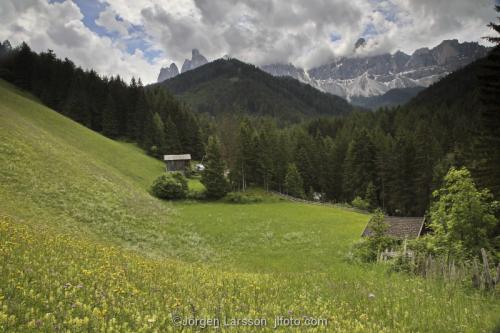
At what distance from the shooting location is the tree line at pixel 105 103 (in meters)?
103

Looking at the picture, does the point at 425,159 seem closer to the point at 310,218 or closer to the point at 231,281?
the point at 310,218

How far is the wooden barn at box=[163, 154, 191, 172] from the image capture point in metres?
89.1

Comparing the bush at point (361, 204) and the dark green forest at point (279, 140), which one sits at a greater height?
the dark green forest at point (279, 140)

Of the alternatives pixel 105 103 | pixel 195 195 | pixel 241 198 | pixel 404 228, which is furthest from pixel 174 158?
pixel 404 228

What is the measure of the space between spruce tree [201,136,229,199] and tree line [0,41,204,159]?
3642 centimetres

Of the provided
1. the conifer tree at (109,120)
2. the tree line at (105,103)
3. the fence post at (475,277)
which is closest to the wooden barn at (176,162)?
the tree line at (105,103)

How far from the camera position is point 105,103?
110188 mm

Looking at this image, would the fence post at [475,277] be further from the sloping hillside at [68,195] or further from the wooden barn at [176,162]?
the wooden barn at [176,162]

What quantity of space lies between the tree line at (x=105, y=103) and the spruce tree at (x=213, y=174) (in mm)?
36416

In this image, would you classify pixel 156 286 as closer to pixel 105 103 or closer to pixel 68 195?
pixel 68 195

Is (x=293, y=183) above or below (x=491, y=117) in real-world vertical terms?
below

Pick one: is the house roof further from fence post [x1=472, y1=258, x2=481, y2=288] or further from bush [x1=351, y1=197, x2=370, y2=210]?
fence post [x1=472, y1=258, x2=481, y2=288]

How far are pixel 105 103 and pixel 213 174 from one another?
66181 mm

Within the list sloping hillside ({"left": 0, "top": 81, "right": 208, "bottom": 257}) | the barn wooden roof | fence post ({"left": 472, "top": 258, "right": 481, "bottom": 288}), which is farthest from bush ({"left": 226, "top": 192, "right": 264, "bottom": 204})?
fence post ({"left": 472, "top": 258, "right": 481, "bottom": 288})
